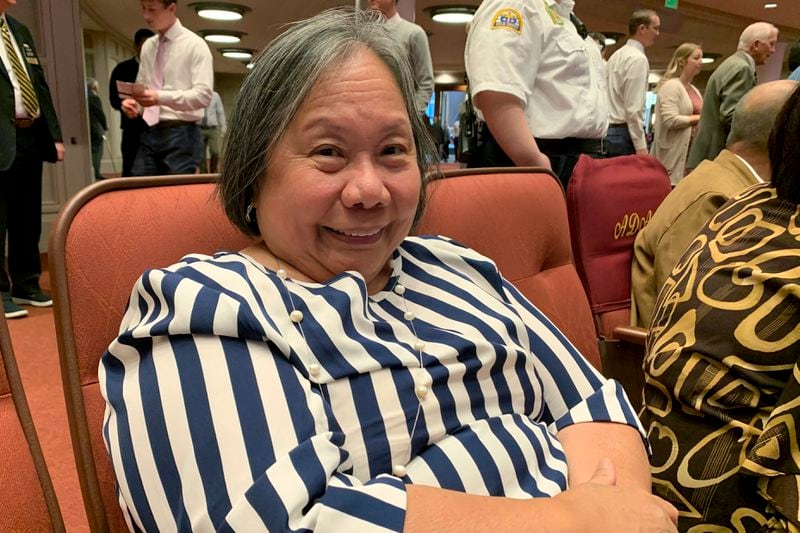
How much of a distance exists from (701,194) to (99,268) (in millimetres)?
1302

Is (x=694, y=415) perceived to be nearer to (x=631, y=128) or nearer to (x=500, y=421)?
(x=500, y=421)

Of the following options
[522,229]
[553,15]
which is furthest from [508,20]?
[522,229]

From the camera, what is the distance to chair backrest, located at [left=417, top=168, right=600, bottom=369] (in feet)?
3.93

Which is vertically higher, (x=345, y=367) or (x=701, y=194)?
(x=701, y=194)

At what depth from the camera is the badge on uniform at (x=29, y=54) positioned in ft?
9.11

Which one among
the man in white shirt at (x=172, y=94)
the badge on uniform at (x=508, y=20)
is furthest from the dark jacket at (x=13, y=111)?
the badge on uniform at (x=508, y=20)

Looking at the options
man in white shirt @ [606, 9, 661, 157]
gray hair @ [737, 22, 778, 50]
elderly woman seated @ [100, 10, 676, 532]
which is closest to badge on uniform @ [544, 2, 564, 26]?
elderly woman seated @ [100, 10, 676, 532]

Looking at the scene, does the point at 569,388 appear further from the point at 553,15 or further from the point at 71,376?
the point at 553,15

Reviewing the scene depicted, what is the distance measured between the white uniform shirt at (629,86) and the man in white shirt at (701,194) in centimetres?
169

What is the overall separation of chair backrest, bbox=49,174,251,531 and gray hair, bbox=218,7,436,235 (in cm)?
9

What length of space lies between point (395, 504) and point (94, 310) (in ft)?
1.47

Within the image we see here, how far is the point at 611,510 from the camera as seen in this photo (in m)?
0.69

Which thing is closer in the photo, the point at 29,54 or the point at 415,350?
the point at 415,350

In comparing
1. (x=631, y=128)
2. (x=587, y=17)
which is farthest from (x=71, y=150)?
(x=587, y=17)
